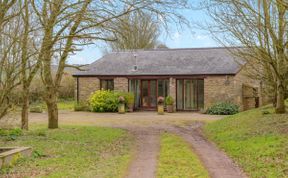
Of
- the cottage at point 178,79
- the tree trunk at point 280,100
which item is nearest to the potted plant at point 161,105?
the cottage at point 178,79

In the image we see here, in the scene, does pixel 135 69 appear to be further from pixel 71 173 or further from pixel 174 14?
pixel 71 173

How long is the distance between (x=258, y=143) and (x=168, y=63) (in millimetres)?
19261

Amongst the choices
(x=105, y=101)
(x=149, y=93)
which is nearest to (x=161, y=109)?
(x=149, y=93)

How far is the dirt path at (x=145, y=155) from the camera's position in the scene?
812 cm

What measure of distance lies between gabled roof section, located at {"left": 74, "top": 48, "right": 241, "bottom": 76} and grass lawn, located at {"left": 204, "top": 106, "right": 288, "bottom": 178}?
36.2 ft

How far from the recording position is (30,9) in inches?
508

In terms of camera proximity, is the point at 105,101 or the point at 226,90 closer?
the point at 226,90

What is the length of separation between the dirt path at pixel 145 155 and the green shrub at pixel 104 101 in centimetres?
1151

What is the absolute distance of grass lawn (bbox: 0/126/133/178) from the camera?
809 centimetres

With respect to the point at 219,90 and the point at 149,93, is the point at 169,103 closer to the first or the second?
the point at 149,93

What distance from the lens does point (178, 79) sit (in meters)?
28.7

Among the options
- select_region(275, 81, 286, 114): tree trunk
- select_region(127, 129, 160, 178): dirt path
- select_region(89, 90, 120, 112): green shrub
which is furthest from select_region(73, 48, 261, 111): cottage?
select_region(127, 129, 160, 178): dirt path

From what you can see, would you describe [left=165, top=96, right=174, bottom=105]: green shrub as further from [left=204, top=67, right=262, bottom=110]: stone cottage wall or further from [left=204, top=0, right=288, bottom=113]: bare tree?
[left=204, top=0, right=288, bottom=113]: bare tree

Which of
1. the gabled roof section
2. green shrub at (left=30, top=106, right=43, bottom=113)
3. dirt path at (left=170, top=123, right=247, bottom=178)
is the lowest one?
dirt path at (left=170, top=123, right=247, bottom=178)
